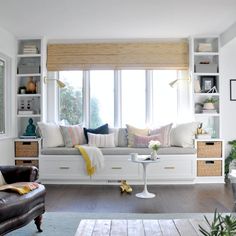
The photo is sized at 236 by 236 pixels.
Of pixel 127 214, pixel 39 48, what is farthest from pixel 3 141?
pixel 127 214

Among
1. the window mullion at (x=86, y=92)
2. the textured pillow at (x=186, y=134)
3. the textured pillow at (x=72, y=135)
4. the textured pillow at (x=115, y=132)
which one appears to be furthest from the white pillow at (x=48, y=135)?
the textured pillow at (x=186, y=134)

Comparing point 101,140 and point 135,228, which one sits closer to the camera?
point 135,228

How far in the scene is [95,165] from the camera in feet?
17.6

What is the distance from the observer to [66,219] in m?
3.54

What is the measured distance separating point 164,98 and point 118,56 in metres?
1.20

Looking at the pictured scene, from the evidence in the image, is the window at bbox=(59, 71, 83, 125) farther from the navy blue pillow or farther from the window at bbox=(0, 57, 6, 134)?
the window at bbox=(0, 57, 6, 134)

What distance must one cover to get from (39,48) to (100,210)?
11.5 feet

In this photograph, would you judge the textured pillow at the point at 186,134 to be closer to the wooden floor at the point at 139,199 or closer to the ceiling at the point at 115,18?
the wooden floor at the point at 139,199

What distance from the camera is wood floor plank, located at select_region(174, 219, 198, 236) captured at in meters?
2.18

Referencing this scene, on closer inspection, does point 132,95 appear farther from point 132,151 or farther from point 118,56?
point 132,151

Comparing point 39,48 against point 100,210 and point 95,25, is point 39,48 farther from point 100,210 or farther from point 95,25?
point 100,210

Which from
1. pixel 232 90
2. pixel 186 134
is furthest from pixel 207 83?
pixel 186 134

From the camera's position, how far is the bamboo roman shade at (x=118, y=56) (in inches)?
237

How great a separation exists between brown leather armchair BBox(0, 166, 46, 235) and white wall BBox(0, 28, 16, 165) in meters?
2.03
